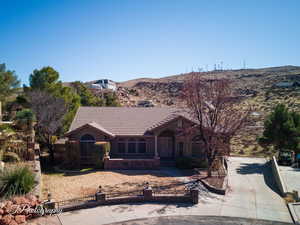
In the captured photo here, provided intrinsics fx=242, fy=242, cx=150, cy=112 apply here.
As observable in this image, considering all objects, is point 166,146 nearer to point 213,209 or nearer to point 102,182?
point 102,182

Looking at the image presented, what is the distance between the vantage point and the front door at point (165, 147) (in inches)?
946

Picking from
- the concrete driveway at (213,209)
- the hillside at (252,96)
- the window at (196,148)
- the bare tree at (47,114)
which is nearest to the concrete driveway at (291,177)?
the concrete driveway at (213,209)

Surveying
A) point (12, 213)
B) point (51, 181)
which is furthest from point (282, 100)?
point (12, 213)

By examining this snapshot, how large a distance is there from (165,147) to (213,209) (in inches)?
441

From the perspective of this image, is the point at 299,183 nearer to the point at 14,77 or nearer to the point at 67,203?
the point at 67,203

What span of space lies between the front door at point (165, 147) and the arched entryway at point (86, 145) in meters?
6.55

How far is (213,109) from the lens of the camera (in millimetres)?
18188

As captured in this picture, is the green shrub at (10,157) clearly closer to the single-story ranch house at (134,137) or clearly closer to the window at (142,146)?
the single-story ranch house at (134,137)

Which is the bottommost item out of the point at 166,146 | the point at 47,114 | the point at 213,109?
the point at 166,146

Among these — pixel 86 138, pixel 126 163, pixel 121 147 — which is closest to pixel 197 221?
pixel 126 163

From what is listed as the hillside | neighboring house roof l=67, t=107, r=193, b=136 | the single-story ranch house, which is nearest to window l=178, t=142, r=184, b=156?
Result: the single-story ranch house

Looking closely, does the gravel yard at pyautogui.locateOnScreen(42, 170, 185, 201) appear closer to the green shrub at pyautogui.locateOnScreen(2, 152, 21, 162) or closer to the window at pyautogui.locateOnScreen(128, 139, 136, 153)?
the green shrub at pyautogui.locateOnScreen(2, 152, 21, 162)

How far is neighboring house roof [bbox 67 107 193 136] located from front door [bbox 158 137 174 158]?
68.4 inches

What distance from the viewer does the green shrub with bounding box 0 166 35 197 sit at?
1209cm
